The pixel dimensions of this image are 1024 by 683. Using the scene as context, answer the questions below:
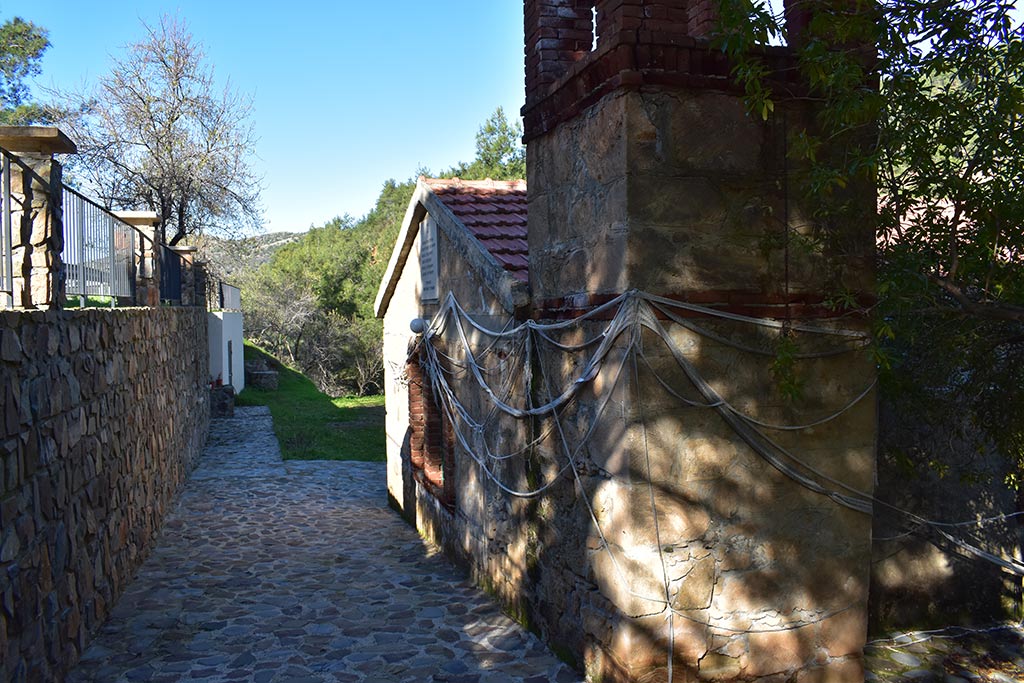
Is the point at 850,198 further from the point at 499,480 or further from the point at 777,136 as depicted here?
the point at 499,480

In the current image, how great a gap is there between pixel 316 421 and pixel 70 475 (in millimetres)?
13781

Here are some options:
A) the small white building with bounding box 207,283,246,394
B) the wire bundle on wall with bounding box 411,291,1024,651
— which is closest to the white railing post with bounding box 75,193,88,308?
the wire bundle on wall with bounding box 411,291,1024,651

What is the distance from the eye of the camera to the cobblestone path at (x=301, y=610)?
17.4 ft

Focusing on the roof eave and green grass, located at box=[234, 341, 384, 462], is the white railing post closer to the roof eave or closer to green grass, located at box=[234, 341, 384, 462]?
the roof eave

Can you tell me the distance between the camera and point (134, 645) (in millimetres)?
5707

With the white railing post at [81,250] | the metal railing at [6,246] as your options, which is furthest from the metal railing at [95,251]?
the metal railing at [6,246]

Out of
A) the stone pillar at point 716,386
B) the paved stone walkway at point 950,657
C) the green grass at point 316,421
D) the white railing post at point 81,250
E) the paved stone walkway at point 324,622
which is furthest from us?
the green grass at point 316,421

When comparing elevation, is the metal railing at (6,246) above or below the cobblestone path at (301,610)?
above

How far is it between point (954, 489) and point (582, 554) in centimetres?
278

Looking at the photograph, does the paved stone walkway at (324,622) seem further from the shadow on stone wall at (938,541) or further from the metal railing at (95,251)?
the metal railing at (95,251)

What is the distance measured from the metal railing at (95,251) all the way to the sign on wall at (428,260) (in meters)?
2.95

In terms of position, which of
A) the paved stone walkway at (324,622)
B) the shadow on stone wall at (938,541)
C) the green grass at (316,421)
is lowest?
the green grass at (316,421)

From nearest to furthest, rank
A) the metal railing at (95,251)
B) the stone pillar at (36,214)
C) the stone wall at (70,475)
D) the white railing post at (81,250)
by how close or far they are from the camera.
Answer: the stone wall at (70,475) → the stone pillar at (36,214) → the metal railing at (95,251) → the white railing post at (81,250)

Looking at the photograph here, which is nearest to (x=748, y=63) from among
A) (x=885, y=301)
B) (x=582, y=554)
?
(x=885, y=301)
